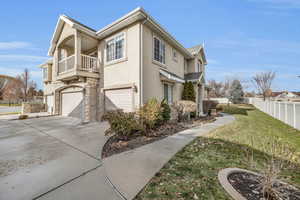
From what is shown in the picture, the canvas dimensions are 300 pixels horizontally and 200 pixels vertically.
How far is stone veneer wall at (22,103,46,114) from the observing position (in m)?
15.7

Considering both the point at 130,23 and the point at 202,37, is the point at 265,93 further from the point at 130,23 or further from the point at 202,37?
the point at 130,23

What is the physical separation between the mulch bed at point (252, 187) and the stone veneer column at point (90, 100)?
9457 mm

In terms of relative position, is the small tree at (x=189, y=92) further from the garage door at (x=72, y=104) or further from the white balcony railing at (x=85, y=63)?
the garage door at (x=72, y=104)

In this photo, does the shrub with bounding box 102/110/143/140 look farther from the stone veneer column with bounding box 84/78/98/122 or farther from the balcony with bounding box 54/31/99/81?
the balcony with bounding box 54/31/99/81

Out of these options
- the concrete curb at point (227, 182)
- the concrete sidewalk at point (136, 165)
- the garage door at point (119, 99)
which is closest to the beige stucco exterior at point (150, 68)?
the garage door at point (119, 99)

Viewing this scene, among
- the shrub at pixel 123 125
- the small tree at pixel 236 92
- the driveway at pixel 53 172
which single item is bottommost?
the driveway at pixel 53 172

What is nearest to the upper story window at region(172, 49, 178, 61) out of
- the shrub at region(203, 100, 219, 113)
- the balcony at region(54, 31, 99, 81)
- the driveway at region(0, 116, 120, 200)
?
the shrub at region(203, 100, 219, 113)

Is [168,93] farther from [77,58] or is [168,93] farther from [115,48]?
[77,58]

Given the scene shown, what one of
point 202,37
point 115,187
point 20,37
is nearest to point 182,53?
point 202,37

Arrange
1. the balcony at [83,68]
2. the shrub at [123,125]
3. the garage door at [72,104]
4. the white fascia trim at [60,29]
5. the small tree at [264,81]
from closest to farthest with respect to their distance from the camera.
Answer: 1. the shrub at [123,125]
2. the white fascia trim at [60,29]
3. the balcony at [83,68]
4. the garage door at [72,104]
5. the small tree at [264,81]

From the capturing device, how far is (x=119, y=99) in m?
9.09

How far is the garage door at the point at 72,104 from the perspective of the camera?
10.9 meters

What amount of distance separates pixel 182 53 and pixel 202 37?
6320 millimetres

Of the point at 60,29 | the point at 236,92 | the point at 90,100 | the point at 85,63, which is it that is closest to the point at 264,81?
the point at 236,92
